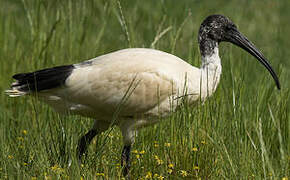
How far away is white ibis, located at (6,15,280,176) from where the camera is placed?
4.38 metres

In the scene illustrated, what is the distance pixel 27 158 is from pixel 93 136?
894 mm

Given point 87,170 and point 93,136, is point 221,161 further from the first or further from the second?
point 93,136

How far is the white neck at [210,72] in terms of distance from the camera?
4605 mm

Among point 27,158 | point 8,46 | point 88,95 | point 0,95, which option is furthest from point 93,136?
point 8,46

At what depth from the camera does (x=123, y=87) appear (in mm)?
4402

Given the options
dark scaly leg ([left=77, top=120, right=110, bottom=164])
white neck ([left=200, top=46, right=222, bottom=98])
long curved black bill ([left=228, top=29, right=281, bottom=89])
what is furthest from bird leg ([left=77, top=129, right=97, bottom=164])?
long curved black bill ([left=228, top=29, right=281, bottom=89])

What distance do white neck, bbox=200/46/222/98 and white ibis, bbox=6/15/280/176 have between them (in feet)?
0.11

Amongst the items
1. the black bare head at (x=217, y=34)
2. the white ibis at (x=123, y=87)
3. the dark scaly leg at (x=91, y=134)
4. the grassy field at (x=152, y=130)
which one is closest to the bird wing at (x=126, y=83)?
the white ibis at (x=123, y=87)

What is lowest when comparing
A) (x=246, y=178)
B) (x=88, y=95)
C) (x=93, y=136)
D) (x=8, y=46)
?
(x=246, y=178)

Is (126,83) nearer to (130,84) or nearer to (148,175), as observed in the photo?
(130,84)

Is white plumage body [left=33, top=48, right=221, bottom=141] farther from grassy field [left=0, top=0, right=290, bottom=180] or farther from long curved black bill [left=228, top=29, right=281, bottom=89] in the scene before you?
long curved black bill [left=228, top=29, right=281, bottom=89]

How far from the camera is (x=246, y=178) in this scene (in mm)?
3586

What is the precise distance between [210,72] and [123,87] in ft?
2.59

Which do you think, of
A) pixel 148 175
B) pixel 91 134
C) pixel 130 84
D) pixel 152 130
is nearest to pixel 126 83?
pixel 130 84
